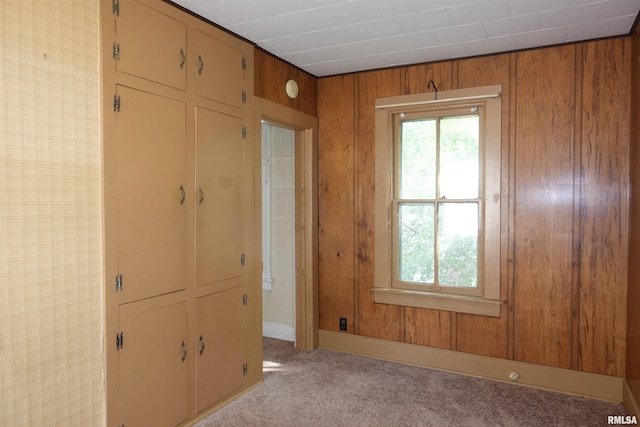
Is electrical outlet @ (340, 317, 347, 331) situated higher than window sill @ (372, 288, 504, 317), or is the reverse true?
window sill @ (372, 288, 504, 317)

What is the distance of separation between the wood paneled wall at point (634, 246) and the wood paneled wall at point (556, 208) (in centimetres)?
A: 10

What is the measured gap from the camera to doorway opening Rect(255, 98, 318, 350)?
4.06 metres

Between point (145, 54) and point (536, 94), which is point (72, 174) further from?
point (536, 94)

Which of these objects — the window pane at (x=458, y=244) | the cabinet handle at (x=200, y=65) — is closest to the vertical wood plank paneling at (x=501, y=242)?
the window pane at (x=458, y=244)

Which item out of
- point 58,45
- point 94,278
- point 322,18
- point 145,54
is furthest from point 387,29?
point 94,278

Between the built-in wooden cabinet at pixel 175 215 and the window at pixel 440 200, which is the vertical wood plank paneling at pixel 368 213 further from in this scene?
the built-in wooden cabinet at pixel 175 215

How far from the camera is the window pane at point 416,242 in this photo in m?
3.71

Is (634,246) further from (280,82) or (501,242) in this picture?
(280,82)

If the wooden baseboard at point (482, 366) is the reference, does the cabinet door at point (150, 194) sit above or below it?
above

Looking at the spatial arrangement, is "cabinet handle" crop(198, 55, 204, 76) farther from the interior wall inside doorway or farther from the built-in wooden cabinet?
the interior wall inside doorway

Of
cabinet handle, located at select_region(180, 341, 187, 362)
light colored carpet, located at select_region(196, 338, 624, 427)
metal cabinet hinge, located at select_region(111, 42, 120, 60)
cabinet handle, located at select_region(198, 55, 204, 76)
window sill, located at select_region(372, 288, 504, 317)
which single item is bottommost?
light colored carpet, located at select_region(196, 338, 624, 427)

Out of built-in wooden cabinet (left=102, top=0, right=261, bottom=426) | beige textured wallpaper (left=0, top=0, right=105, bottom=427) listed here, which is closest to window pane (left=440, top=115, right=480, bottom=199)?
built-in wooden cabinet (left=102, top=0, right=261, bottom=426)

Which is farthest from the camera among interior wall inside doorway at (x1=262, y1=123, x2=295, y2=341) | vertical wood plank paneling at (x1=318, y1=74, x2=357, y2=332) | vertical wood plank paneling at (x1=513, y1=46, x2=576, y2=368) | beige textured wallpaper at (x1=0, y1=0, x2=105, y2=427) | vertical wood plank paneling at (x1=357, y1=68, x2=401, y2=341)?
interior wall inside doorway at (x1=262, y1=123, x2=295, y2=341)

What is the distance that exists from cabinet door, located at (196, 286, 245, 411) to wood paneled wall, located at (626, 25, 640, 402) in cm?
257
